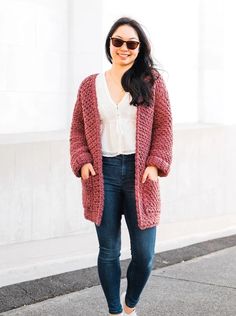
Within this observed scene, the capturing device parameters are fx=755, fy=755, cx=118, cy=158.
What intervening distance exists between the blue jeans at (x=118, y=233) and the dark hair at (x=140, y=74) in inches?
12.5

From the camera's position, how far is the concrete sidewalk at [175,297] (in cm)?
464

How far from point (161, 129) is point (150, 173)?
25cm

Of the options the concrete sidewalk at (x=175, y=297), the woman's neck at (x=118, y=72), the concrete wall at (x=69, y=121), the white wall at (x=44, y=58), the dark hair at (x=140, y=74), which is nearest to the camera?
the dark hair at (x=140, y=74)

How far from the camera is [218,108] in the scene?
7508 millimetres

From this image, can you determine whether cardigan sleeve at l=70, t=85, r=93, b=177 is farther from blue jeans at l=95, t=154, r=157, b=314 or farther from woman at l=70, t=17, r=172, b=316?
blue jeans at l=95, t=154, r=157, b=314

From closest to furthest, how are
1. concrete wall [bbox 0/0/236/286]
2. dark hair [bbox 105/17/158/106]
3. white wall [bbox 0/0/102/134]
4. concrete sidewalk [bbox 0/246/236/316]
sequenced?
dark hair [bbox 105/17/158/106], concrete sidewalk [bbox 0/246/236/316], concrete wall [bbox 0/0/236/286], white wall [bbox 0/0/102/134]

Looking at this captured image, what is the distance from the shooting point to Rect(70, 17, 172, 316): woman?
3932mm

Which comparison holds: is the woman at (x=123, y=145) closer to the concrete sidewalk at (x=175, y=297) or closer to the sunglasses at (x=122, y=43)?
the sunglasses at (x=122, y=43)

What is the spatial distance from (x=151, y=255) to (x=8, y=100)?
6.93ft

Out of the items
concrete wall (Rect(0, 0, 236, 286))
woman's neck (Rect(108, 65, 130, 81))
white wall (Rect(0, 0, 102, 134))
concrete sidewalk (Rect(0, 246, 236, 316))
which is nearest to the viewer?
woman's neck (Rect(108, 65, 130, 81))

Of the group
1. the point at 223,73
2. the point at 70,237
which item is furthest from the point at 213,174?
the point at 70,237

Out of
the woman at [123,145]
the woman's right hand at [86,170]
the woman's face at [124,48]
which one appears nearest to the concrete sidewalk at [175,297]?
the woman at [123,145]

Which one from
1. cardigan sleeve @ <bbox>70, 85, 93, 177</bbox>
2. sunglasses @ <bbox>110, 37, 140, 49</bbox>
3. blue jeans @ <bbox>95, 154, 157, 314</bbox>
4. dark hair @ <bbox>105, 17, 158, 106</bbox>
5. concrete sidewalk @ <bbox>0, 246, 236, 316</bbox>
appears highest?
sunglasses @ <bbox>110, 37, 140, 49</bbox>

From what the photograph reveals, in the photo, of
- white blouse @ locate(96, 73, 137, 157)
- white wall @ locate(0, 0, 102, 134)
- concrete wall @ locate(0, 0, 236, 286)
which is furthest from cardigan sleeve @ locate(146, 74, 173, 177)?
white wall @ locate(0, 0, 102, 134)
